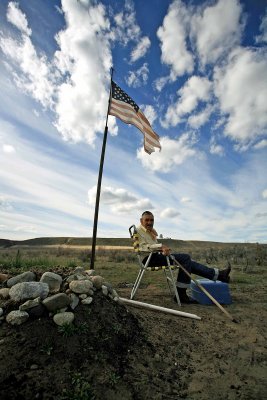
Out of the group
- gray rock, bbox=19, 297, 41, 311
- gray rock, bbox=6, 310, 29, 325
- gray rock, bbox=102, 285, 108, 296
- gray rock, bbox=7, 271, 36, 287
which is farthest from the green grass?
gray rock, bbox=6, 310, 29, 325

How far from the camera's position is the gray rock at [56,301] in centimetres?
343

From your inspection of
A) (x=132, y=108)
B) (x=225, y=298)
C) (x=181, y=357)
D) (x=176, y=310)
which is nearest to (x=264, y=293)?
(x=225, y=298)

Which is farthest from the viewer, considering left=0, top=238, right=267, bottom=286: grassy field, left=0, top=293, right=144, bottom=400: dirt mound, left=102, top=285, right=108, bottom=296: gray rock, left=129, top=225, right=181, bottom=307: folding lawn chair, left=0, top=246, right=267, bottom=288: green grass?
left=0, top=238, right=267, bottom=286: grassy field

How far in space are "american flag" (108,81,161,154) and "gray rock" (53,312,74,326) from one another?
5.63 m

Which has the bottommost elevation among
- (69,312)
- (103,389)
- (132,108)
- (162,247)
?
(103,389)

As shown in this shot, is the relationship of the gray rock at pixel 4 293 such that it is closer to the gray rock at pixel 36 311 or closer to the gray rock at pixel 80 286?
the gray rock at pixel 36 311

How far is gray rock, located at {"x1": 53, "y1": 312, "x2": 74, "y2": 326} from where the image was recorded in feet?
10.9

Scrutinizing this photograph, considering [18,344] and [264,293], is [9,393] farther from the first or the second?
[264,293]

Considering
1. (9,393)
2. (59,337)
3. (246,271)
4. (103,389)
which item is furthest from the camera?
(246,271)

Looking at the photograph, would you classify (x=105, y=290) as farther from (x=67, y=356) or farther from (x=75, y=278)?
(x=67, y=356)

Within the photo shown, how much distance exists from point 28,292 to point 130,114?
585cm

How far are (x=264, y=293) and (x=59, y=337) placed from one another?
5.61 m

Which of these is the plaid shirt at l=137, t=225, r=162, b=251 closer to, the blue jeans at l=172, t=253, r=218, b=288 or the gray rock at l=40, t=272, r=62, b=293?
the blue jeans at l=172, t=253, r=218, b=288

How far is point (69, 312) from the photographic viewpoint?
349cm
